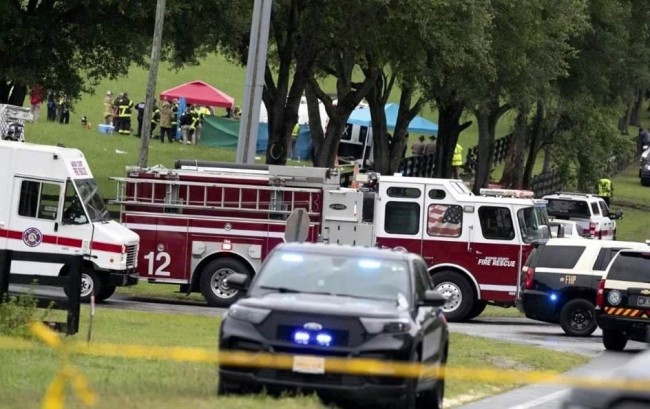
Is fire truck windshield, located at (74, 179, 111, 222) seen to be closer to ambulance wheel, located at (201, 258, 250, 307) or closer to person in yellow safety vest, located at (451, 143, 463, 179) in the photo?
ambulance wheel, located at (201, 258, 250, 307)

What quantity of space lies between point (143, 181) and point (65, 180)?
2256 mm

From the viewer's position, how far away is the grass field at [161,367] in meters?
12.7

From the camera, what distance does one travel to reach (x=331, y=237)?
2867cm

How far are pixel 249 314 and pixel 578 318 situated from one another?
51.2 ft

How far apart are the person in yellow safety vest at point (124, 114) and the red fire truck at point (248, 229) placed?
30.0m

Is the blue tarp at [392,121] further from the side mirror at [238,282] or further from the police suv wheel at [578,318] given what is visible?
the side mirror at [238,282]

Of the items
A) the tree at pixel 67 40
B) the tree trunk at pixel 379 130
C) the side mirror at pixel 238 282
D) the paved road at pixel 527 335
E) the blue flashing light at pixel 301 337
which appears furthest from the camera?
the tree trunk at pixel 379 130

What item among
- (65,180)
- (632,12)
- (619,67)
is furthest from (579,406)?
(632,12)

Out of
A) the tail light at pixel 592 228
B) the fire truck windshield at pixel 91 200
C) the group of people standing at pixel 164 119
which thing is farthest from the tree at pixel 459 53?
the group of people standing at pixel 164 119

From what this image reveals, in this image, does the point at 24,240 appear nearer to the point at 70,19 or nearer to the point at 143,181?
the point at 143,181

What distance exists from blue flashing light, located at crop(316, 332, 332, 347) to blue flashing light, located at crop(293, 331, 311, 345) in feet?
0.27

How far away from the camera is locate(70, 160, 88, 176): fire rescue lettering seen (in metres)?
26.7

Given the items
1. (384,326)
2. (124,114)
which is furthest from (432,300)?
(124,114)

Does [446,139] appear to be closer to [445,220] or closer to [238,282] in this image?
[445,220]
